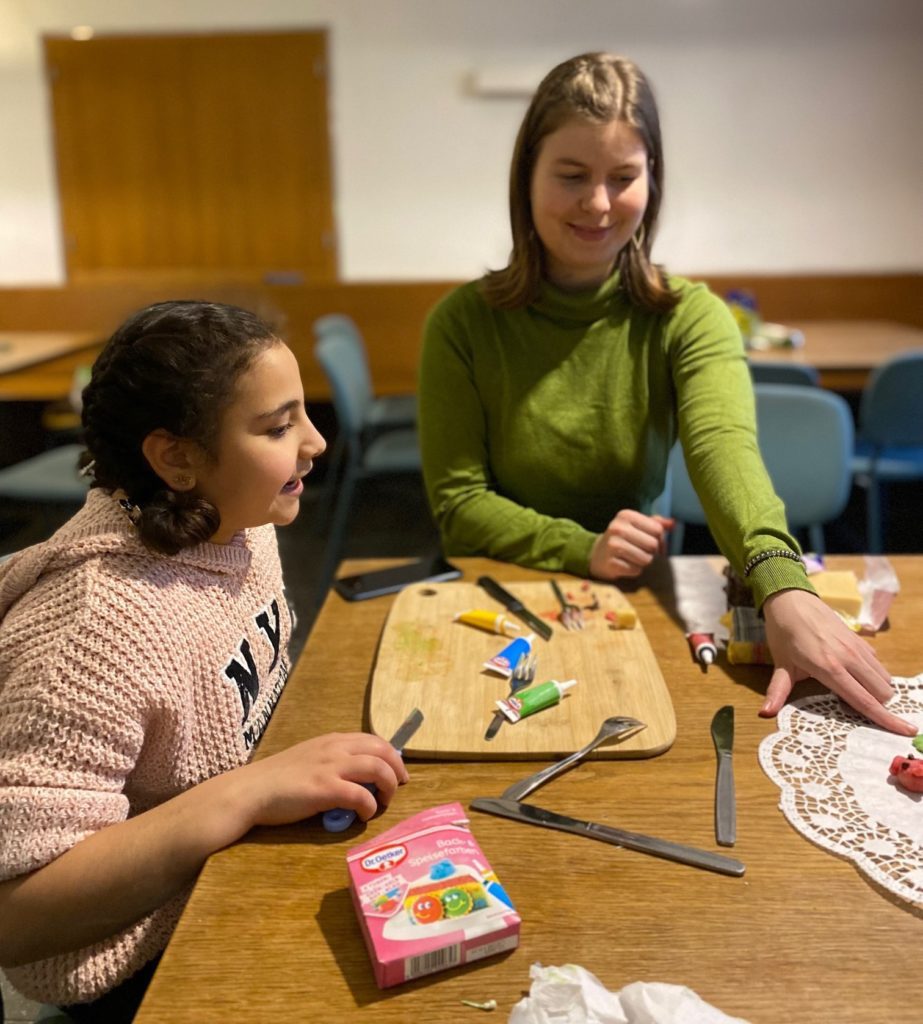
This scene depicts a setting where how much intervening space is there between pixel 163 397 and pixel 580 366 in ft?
2.39

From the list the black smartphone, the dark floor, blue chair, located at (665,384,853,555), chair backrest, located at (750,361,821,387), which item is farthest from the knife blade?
the dark floor

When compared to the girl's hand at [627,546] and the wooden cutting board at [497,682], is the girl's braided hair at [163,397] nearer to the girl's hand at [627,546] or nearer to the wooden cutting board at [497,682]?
the wooden cutting board at [497,682]

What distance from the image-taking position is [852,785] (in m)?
0.74

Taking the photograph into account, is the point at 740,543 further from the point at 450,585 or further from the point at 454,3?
the point at 454,3

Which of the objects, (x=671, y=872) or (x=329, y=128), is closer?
(x=671, y=872)

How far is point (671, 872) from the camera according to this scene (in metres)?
0.65

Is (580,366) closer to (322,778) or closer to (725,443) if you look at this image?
(725,443)

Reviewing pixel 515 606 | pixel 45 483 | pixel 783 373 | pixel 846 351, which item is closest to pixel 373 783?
pixel 515 606

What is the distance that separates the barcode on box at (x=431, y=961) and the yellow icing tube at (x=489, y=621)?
1.54 ft

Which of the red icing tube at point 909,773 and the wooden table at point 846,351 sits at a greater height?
the wooden table at point 846,351

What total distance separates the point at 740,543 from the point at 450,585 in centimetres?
36

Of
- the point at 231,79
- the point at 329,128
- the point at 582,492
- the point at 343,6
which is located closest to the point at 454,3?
the point at 343,6

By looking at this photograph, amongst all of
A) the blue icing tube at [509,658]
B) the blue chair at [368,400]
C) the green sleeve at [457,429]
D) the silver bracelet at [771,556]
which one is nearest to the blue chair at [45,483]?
the blue chair at [368,400]

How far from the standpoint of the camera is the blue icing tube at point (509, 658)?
2.98 ft
